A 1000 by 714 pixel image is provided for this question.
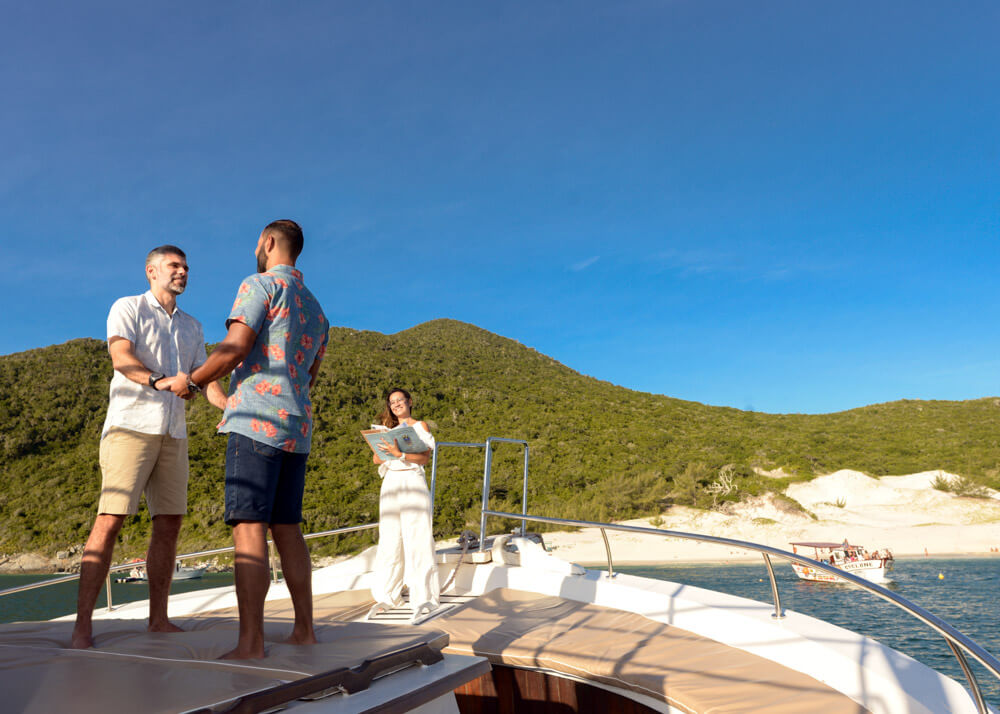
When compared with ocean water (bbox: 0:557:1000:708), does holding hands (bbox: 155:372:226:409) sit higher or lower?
higher

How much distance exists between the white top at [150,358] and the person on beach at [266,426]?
0.43m

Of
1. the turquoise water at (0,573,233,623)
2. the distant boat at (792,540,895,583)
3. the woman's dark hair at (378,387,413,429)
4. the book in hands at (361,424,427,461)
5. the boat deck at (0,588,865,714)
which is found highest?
the woman's dark hair at (378,387,413,429)

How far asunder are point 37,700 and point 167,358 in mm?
1525

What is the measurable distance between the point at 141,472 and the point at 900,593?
18795 millimetres

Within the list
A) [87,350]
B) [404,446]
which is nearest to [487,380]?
[87,350]

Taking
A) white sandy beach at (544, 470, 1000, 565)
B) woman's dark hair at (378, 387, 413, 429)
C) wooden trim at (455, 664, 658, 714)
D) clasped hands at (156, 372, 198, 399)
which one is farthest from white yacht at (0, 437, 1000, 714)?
white sandy beach at (544, 470, 1000, 565)

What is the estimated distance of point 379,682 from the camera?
4.01 ft

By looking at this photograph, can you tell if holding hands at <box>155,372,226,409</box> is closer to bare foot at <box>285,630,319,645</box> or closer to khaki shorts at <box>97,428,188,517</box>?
khaki shorts at <box>97,428,188,517</box>

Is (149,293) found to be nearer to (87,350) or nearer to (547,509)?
(547,509)

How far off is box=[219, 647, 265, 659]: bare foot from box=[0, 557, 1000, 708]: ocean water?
9.36m

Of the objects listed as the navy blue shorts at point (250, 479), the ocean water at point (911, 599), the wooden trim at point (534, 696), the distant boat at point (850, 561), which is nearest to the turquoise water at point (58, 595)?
the ocean water at point (911, 599)

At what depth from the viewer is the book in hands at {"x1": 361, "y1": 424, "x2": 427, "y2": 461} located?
361cm

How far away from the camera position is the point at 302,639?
1758 mm

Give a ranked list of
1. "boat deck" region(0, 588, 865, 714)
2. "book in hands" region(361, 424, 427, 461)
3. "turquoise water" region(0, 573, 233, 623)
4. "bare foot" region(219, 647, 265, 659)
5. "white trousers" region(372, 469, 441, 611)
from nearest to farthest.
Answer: "boat deck" region(0, 588, 865, 714), "bare foot" region(219, 647, 265, 659), "white trousers" region(372, 469, 441, 611), "book in hands" region(361, 424, 427, 461), "turquoise water" region(0, 573, 233, 623)
